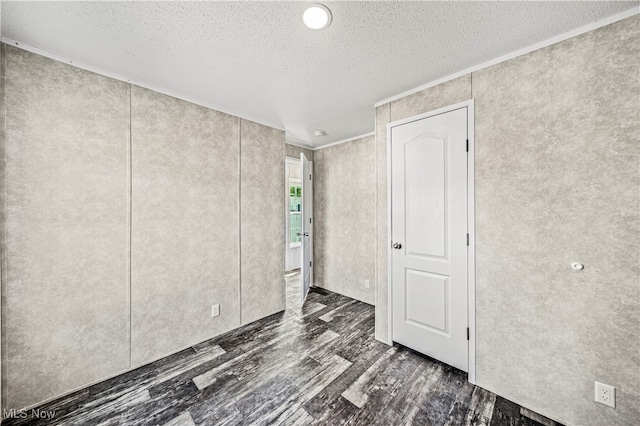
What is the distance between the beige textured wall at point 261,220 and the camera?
280cm

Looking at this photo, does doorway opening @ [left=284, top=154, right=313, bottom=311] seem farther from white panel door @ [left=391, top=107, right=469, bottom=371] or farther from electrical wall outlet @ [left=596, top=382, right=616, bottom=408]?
electrical wall outlet @ [left=596, top=382, right=616, bottom=408]

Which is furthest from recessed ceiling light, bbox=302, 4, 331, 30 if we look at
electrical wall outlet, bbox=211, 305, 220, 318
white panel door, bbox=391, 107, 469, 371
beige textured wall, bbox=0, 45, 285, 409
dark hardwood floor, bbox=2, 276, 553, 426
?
electrical wall outlet, bbox=211, 305, 220, 318

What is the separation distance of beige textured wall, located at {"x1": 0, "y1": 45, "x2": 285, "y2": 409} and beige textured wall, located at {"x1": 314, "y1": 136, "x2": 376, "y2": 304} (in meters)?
1.60

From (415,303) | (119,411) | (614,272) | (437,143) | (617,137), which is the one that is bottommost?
(119,411)

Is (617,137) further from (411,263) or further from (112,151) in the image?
(112,151)

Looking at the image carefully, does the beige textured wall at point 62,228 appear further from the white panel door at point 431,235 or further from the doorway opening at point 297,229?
the white panel door at point 431,235

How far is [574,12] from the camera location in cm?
133

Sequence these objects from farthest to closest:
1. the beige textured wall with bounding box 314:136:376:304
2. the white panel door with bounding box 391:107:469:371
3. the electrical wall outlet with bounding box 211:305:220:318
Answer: the beige textured wall with bounding box 314:136:376:304, the electrical wall outlet with bounding box 211:305:220:318, the white panel door with bounding box 391:107:469:371

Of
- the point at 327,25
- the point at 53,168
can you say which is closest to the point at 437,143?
the point at 327,25

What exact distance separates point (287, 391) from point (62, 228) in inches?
80.0

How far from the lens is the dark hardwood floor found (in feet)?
5.12

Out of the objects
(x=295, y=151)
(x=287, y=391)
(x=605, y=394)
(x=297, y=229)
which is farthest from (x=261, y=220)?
(x=605, y=394)

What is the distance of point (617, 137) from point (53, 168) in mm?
3584

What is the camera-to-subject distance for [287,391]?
1.79 metres
